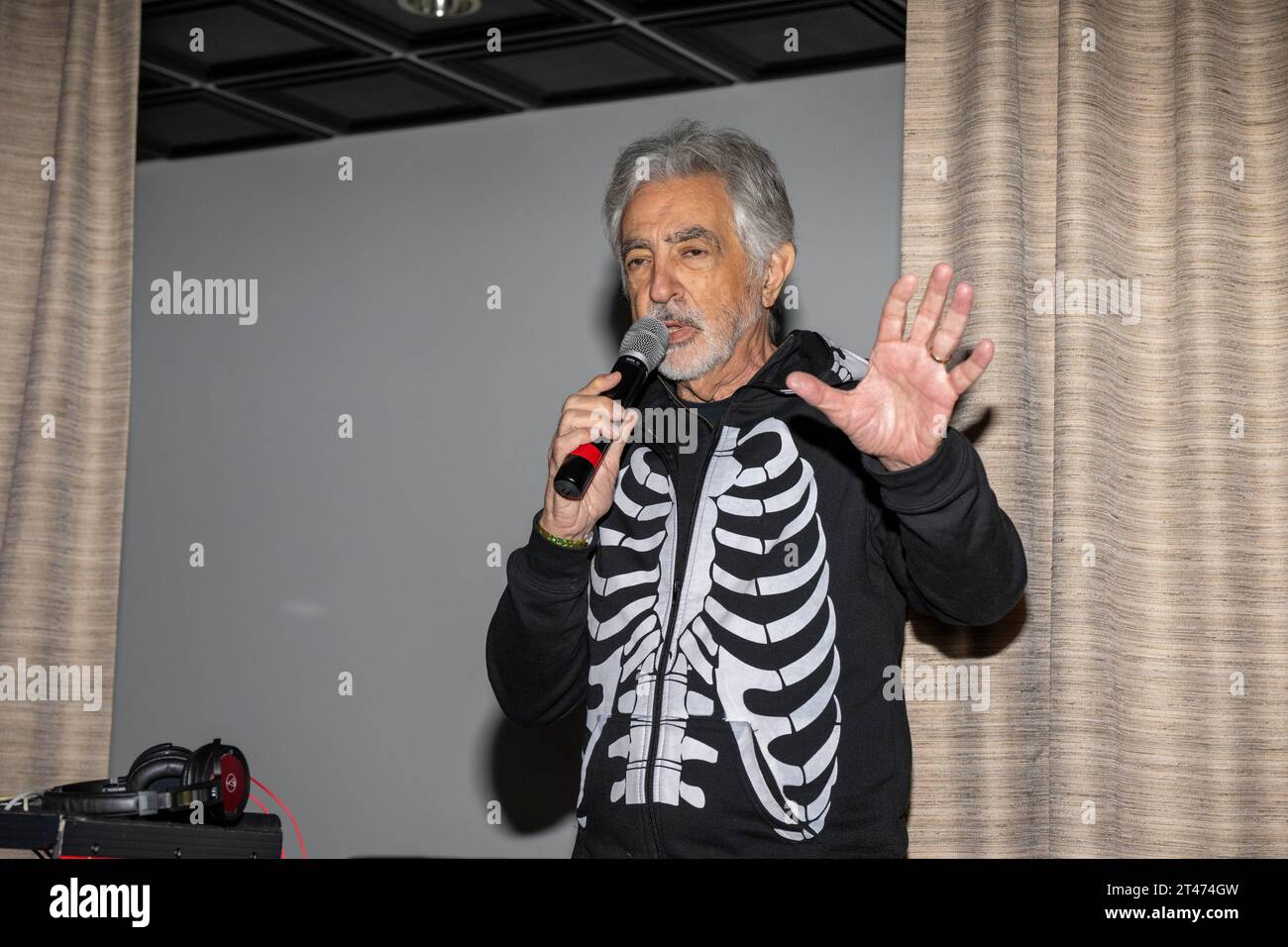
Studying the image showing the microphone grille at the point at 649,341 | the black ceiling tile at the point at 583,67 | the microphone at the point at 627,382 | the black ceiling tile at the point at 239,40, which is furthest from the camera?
the black ceiling tile at the point at 583,67

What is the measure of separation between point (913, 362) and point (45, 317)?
7.50 feet

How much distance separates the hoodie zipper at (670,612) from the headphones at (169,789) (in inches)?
19.5

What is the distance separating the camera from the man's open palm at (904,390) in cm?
145

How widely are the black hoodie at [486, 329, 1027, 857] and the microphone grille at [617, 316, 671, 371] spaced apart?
14 cm

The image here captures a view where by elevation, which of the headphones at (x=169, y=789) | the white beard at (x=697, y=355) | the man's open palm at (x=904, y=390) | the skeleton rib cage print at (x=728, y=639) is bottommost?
the headphones at (x=169, y=789)

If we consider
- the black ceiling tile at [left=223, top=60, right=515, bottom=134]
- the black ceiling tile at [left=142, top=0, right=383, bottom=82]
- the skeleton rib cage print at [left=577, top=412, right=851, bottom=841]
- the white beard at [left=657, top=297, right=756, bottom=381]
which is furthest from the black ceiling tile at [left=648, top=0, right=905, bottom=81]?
the skeleton rib cage print at [left=577, top=412, right=851, bottom=841]

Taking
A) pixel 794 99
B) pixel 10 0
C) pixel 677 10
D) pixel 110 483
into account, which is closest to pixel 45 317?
pixel 110 483

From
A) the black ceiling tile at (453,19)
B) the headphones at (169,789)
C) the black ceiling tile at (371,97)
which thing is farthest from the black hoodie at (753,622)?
the black ceiling tile at (371,97)

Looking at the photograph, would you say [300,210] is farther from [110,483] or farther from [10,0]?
[110,483]

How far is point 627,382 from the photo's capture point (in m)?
1.75

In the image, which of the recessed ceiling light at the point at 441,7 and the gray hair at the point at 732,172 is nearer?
the gray hair at the point at 732,172

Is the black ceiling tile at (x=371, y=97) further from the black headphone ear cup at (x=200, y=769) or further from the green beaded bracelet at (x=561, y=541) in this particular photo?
the black headphone ear cup at (x=200, y=769)

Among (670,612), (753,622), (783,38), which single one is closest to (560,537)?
(670,612)
